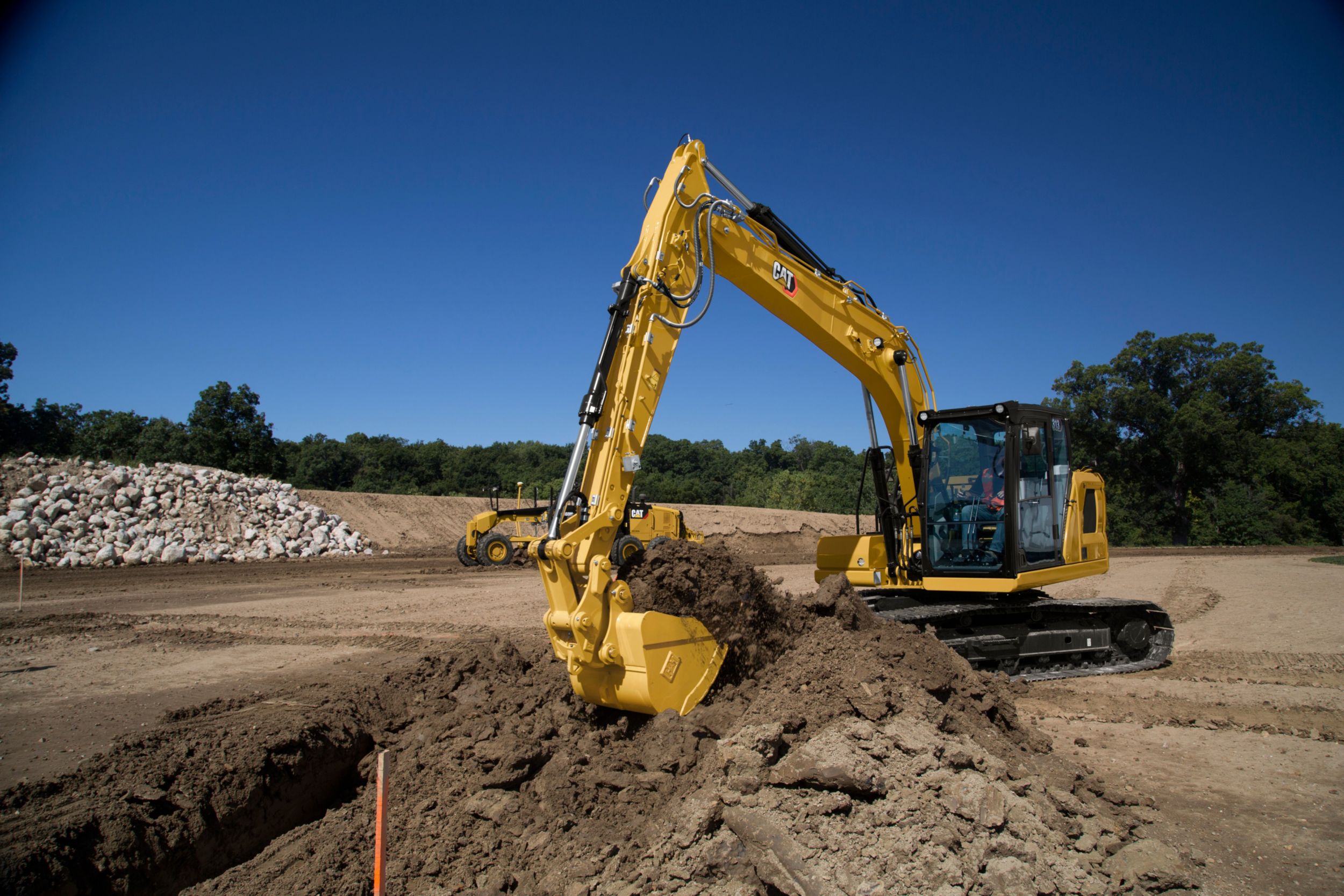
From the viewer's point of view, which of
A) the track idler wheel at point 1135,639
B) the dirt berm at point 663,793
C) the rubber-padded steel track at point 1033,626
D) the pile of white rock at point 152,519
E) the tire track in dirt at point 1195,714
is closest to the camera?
the dirt berm at point 663,793

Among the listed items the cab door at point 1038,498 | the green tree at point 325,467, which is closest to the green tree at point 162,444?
the green tree at point 325,467

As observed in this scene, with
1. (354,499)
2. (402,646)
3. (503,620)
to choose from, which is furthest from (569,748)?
(354,499)

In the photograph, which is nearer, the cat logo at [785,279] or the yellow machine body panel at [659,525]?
the cat logo at [785,279]

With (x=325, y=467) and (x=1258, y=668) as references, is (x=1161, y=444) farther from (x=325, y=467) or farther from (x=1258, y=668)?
(x=325, y=467)

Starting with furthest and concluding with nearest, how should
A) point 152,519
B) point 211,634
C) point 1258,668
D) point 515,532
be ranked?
point 152,519 < point 515,532 < point 211,634 < point 1258,668

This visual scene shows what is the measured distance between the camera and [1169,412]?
30625mm

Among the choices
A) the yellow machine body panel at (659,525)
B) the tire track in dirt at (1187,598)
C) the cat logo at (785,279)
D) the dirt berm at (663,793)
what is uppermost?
the cat logo at (785,279)

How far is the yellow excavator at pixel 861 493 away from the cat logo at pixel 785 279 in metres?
0.02

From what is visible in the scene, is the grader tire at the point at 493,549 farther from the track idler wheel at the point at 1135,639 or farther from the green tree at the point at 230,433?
the green tree at the point at 230,433

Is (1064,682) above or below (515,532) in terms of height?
below

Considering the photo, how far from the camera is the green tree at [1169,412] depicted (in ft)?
101

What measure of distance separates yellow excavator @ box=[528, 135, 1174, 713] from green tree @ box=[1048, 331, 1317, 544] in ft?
87.4

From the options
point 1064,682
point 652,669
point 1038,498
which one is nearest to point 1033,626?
point 1064,682

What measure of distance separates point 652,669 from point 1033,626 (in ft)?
16.7
